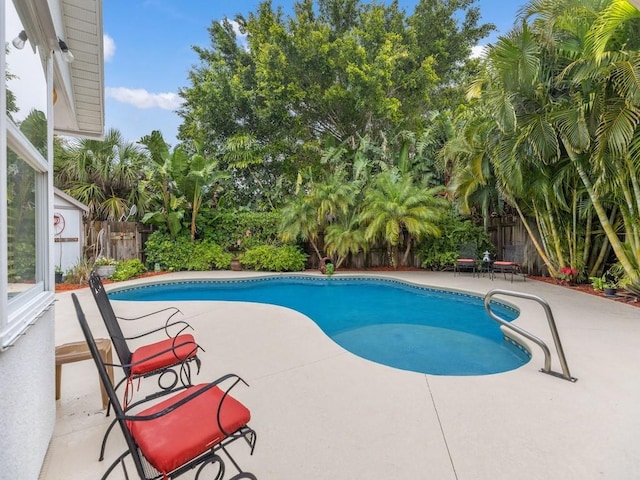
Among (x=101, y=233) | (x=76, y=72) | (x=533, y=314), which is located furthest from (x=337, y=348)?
(x=101, y=233)

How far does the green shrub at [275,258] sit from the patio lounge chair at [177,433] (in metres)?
9.95

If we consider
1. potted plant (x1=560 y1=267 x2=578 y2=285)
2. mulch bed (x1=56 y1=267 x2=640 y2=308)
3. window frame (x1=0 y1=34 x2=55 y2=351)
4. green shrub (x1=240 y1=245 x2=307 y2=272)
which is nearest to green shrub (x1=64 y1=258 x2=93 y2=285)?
mulch bed (x1=56 y1=267 x2=640 y2=308)

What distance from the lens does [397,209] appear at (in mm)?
10461

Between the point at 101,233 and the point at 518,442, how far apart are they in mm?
13017

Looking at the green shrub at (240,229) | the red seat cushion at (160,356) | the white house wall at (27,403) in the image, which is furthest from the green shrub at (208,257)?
the white house wall at (27,403)

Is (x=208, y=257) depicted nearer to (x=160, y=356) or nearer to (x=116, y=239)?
(x=116, y=239)

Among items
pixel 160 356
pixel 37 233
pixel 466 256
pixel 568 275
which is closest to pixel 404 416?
pixel 160 356

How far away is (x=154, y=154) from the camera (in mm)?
11789

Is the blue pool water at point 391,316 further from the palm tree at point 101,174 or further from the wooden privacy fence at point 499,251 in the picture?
the palm tree at point 101,174

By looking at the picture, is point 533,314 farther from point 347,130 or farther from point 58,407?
point 347,130

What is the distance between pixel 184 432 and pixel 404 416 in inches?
69.7

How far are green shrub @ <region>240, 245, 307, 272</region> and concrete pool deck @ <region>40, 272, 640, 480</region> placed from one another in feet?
24.3

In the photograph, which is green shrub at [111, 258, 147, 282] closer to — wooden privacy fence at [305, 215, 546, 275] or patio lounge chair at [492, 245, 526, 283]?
→ wooden privacy fence at [305, 215, 546, 275]

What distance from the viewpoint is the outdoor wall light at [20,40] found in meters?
1.73
